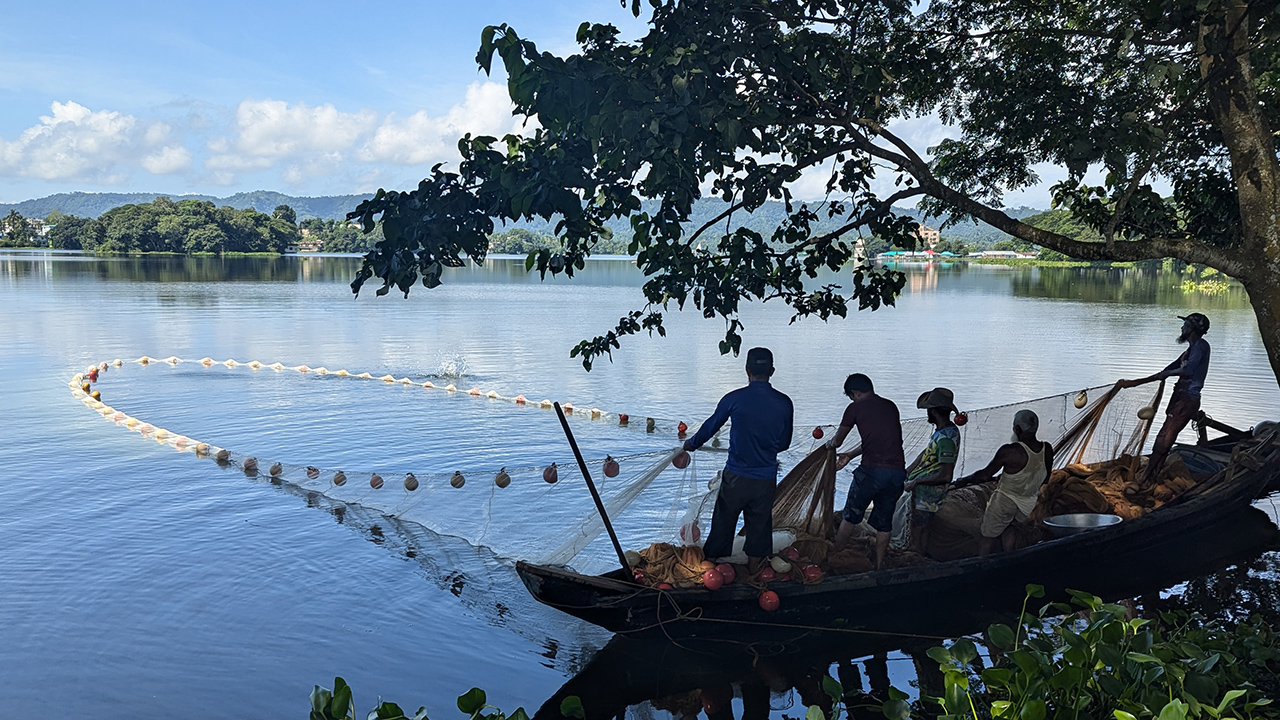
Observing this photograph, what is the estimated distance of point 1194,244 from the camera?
20.3 feet

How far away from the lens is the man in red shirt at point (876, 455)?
7.26 metres

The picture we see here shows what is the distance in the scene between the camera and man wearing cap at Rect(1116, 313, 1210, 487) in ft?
31.9

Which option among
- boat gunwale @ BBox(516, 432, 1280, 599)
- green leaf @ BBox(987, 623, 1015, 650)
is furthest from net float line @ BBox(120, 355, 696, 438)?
green leaf @ BBox(987, 623, 1015, 650)

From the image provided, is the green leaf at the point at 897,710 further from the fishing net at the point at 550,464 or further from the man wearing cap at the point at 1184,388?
the man wearing cap at the point at 1184,388

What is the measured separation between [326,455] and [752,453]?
965 centimetres

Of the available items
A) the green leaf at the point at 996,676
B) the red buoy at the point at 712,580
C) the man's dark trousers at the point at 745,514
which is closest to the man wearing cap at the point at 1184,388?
the man's dark trousers at the point at 745,514

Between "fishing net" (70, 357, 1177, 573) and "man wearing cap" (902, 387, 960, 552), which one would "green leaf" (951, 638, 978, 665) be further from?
"man wearing cap" (902, 387, 960, 552)

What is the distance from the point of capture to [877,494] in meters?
7.45

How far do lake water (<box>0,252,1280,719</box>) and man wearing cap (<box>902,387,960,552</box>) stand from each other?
4.64ft

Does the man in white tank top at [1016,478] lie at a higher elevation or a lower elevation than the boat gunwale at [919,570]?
higher

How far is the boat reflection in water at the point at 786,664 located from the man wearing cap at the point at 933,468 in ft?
2.64

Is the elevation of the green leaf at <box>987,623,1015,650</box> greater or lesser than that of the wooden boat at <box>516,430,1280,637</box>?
greater

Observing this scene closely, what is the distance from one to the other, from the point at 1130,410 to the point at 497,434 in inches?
396

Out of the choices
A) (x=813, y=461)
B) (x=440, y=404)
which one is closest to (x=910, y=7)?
(x=813, y=461)
